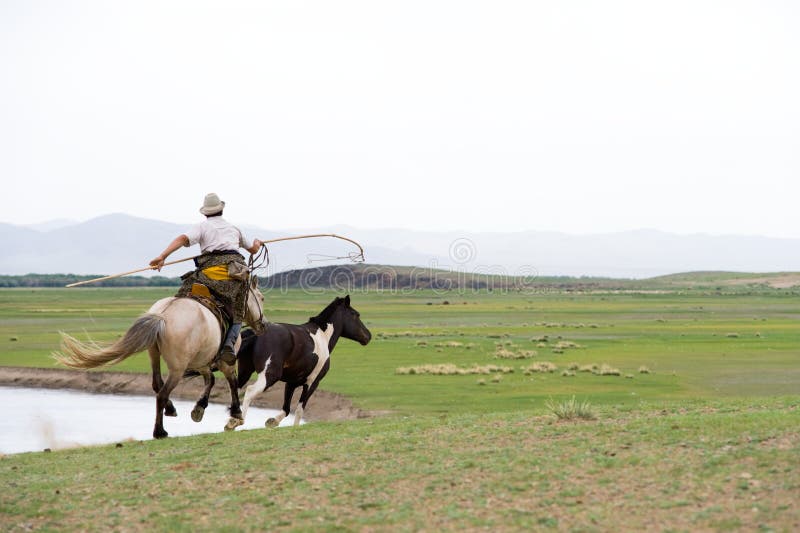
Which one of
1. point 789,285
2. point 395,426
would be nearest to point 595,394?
point 395,426

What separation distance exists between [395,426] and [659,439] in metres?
4.17

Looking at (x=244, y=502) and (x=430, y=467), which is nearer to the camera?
(x=244, y=502)

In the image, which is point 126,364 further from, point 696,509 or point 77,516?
point 696,509

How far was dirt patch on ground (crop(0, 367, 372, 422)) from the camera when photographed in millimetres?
25422

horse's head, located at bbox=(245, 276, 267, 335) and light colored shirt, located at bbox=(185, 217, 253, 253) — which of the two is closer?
light colored shirt, located at bbox=(185, 217, 253, 253)

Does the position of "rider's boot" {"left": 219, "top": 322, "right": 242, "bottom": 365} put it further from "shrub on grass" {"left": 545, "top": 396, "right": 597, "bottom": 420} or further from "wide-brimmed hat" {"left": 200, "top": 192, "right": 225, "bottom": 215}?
"shrub on grass" {"left": 545, "top": 396, "right": 597, "bottom": 420}

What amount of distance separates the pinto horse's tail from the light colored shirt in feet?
5.03

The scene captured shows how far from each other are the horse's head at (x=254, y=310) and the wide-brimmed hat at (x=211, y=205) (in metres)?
1.34

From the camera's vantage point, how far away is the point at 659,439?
11438 mm

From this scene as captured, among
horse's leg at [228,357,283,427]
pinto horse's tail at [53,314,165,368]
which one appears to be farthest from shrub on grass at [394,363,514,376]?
pinto horse's tail at [53,314,165,368]

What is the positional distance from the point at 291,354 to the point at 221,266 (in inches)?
96.5

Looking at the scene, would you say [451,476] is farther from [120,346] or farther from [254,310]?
[254,310]

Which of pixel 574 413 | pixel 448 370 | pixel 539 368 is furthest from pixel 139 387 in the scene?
pixel 574 413

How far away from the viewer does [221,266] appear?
49.5 feet
